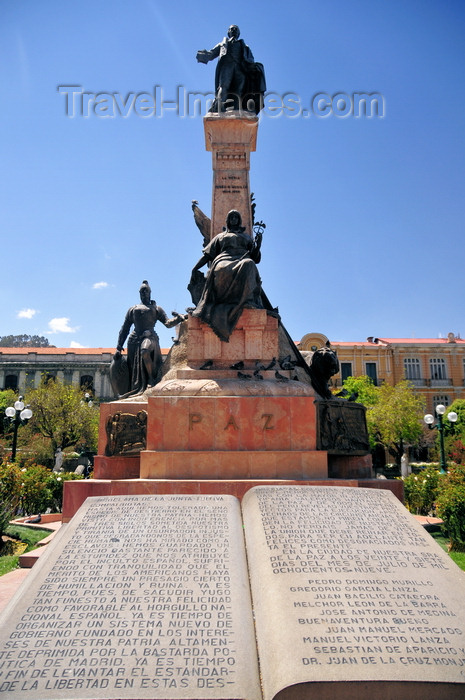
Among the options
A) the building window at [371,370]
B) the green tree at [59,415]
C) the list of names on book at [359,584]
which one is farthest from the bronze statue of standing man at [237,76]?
the building window at [371,370]

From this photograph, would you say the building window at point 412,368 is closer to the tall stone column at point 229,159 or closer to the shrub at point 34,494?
the shrub at point 34,494

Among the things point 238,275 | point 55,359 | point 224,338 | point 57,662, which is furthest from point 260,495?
point 55,359

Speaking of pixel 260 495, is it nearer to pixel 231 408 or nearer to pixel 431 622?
pixel 431 622

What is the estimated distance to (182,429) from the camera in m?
6.99

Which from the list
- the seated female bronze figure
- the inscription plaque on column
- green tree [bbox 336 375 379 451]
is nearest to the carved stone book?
the inscription plaque on column

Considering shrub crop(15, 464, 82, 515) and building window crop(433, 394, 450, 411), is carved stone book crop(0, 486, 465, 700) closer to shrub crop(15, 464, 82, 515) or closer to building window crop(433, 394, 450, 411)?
shrub crop(15, 464, 82, 515)

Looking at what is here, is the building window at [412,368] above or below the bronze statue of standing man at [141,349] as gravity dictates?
above

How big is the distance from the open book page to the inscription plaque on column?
16 centimetres

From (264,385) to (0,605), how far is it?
167 inches

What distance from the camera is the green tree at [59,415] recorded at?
37094mm

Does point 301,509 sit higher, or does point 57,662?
point 301,509

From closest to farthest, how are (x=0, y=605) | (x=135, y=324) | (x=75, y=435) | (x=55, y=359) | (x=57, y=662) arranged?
(x=57, y=662) < (x=0, y=605) < (x=135, y=324) < (x=75, y=435) < (x=55, y=359)

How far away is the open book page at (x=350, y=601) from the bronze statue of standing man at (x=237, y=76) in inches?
387

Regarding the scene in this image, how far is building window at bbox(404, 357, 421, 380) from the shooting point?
52537 millimetres
